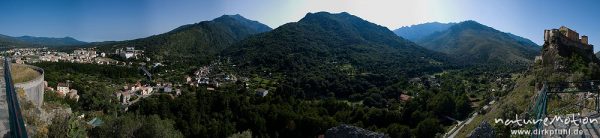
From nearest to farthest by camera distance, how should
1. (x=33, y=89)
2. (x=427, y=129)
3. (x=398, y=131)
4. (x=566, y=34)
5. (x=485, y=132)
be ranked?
1. (x=485, y=132)
2. (x=33, y=89)
3. (x=566, y=34)
4. (x=427, y=129)
5. (x=398, y=131)

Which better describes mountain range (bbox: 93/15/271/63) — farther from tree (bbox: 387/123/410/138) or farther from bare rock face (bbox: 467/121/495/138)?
bare rock face (bbox: 467/121/495/138)

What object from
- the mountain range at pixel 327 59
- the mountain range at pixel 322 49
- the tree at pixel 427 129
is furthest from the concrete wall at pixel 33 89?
the mountain range at pixel 322 49

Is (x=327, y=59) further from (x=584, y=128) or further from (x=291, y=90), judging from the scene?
(x=584, y=128)

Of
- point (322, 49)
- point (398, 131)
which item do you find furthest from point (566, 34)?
point (322, 49)

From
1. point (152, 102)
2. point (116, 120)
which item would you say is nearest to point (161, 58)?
point (152, 102)

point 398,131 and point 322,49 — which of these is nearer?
point 398,131

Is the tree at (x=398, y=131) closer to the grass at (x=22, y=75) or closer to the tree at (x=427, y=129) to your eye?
the tree at (x=427, y=129)

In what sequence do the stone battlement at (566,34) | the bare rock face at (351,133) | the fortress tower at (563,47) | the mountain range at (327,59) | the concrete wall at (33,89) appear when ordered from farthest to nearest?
1. the mountain range at (327,59)
2. the bare rock face at (351,133)
3. the stone battlement at (566,34)
4. the fortress tower at (563,47)
5. the concrete wall at (33,89)

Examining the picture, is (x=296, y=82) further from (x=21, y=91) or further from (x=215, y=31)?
(x=215, y=31)

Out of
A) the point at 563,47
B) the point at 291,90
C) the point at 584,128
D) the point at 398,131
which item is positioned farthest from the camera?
the point at 291,90

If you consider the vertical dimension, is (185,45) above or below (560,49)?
above
